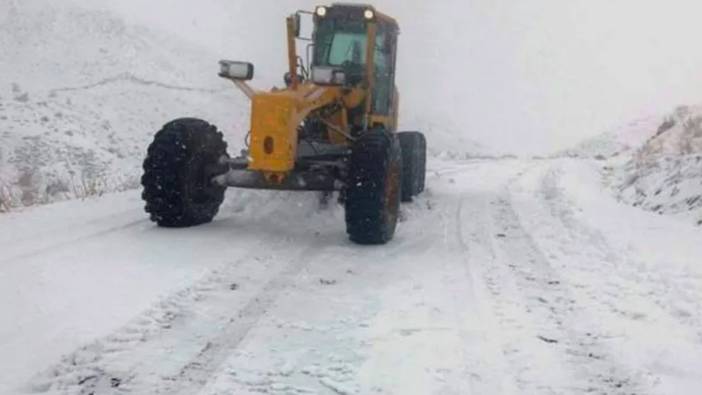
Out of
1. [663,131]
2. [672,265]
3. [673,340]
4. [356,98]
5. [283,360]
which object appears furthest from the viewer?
[663,131]

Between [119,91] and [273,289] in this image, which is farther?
[119,91]

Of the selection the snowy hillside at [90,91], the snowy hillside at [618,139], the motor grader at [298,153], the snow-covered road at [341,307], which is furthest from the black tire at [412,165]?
the snowy hillside at [618,139]

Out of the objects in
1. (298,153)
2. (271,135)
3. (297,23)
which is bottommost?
(298,153)

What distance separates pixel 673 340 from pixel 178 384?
2737mm

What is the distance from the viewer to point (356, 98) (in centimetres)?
1030

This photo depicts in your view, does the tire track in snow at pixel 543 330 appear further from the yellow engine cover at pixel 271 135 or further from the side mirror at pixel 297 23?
the side mirror at pixel 297 23

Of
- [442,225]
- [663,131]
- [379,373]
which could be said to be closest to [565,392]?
[379,373]

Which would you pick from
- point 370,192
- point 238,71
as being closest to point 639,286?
point 370,192

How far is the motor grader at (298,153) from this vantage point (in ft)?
27.0

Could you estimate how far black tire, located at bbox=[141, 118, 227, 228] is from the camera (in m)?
8.53

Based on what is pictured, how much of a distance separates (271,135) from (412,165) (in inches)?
164

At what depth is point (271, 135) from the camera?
27.2ft

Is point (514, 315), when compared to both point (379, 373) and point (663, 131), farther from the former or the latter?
point (663, 131)

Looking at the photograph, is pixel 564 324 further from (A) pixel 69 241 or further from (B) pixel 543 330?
(A) pixel 69 241
